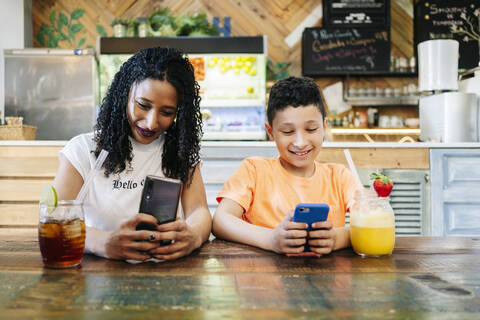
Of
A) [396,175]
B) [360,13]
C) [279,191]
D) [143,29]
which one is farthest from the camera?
[360,13]

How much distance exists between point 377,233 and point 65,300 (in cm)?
66

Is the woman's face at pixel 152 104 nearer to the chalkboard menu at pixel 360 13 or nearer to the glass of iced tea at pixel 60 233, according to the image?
the glass of iced tea at pixel 60 233

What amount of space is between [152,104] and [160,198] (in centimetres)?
38

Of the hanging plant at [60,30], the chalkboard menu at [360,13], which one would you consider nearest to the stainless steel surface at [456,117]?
the chalkboard menu at [360,13]

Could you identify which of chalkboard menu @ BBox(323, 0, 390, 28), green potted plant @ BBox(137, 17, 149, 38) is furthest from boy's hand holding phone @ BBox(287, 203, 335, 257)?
chalkboard menu @ BBox(323, 0, 390, 28)

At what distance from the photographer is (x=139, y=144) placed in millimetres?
1316

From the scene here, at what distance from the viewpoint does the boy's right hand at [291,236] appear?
890 mm

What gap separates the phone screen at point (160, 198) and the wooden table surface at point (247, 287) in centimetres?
10

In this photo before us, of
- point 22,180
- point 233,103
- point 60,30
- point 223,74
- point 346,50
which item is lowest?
point 22,180

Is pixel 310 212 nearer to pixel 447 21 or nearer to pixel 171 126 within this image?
pixel 171 126

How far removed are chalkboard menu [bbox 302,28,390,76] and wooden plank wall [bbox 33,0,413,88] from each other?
0.23 m

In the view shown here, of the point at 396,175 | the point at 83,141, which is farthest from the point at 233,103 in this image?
the point at 83,141

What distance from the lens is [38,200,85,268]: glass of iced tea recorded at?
789 mm

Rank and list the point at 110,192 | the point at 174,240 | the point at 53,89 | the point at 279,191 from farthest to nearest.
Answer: the point at 53,89, the point at 279,191, the point at 110,192, the point at 174,240
